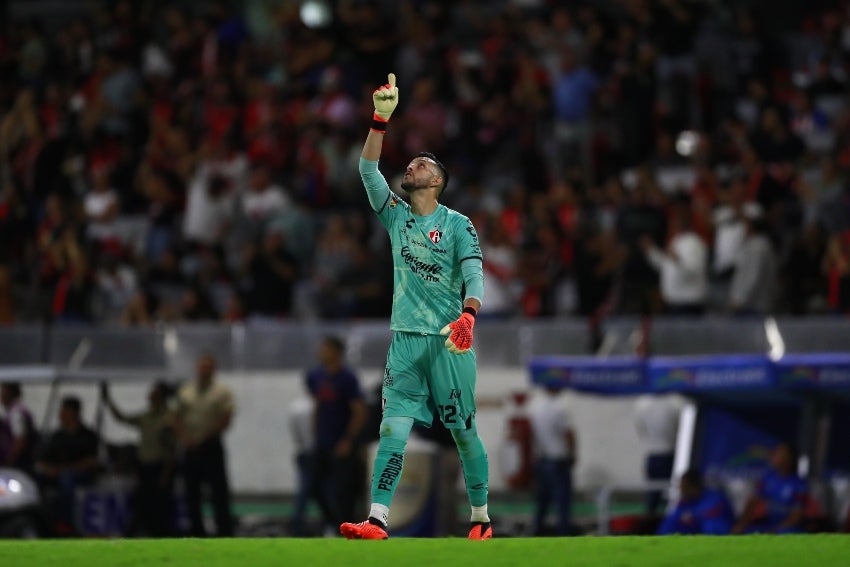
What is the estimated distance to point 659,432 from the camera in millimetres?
17453

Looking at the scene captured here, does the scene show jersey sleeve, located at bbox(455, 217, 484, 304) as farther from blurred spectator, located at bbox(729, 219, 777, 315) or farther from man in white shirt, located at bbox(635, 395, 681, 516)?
blurred spectator, located at bbox(729, 219, 777, 315)

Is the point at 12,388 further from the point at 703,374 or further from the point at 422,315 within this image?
the point at 422,315

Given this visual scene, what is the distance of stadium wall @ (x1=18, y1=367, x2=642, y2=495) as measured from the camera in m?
18.7

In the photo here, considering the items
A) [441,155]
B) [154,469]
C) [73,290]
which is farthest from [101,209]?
[154,469]

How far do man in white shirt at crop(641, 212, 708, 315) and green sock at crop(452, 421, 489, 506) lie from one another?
9.05m

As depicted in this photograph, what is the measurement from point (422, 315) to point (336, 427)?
7012 mm

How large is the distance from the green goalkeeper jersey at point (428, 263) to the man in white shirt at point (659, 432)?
25.3ft

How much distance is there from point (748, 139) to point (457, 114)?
4190 millimetres

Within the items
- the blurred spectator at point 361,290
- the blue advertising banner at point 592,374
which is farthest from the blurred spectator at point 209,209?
the blue advertising banner at point 592,374

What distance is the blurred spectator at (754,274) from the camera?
18.2 metres

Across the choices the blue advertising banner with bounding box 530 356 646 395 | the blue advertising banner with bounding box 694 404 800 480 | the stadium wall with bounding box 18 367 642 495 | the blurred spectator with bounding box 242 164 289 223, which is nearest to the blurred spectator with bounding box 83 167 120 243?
the blurred spectator with bounding box 242 164 289 223

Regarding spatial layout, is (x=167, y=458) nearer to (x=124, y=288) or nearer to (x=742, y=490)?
(x=124, y=288)

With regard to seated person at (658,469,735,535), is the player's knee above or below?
above

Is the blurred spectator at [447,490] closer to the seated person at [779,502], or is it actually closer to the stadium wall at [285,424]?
the seated person at [779,502]
